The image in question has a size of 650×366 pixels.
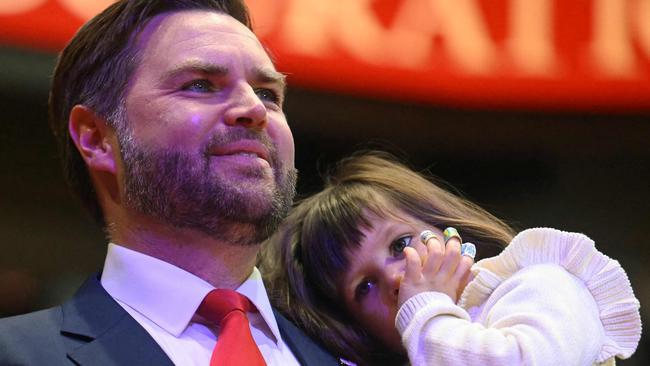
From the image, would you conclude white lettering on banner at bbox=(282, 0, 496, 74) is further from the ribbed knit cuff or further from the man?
the ribbed knit cuff

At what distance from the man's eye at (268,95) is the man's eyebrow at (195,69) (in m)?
0.10

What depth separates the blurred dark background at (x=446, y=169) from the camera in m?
2.78

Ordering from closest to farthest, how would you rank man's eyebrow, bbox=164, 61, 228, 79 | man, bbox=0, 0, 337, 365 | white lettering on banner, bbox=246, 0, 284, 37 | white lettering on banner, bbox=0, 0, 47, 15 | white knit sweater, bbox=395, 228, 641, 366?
1. white knit sweater, bbox=395, 228, 641, 366
2. man, bbox=0, 0, 337, 365
3. man's eyebrow, bbox=164, 61, 228, 79
4. white lettering on banner, bbox=0, 0, 47, 15
5. white lettering on banner, bbox=246, 0, 284, 37

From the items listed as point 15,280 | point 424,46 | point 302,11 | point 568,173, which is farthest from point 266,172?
point 568,173

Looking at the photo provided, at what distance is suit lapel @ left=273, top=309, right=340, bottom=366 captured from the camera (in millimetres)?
1467

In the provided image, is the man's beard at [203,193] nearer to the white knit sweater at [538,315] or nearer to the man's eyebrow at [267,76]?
the man's eyebrow at [267,76]

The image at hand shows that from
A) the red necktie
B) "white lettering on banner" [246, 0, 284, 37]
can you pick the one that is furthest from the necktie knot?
"white lettering on banner" [246, 0, 284, 37]

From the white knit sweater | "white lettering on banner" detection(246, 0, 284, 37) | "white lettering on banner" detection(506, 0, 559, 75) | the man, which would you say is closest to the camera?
the white knit sweater

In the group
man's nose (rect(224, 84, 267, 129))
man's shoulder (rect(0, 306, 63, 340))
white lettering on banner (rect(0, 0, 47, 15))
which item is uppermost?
man's nose (rect(224, 84, 267, 129))

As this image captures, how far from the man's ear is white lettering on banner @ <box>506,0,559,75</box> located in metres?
1.56

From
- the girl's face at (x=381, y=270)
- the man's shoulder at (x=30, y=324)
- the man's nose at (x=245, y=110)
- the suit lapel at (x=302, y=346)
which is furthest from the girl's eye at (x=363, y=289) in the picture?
the man's shoulder at (x=30, y=324)

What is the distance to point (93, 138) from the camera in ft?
5.02

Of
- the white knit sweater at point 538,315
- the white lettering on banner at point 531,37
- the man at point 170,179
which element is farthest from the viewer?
the white lettering on banner at point 531,37

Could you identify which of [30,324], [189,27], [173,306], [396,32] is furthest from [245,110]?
[396,32]
